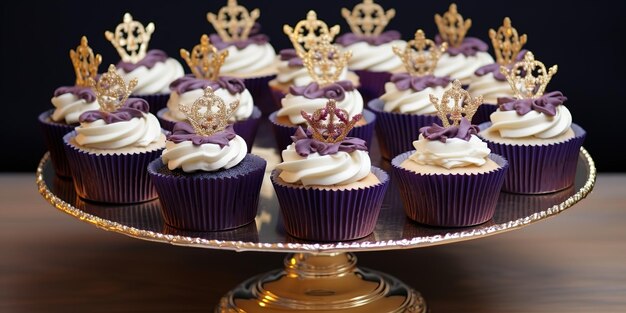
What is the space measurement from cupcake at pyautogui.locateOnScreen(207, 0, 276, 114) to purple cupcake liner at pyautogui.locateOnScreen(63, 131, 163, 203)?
1466 millimetres

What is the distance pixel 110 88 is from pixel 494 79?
1.70 m

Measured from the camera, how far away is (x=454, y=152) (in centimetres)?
472

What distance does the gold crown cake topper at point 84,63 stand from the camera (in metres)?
5.46

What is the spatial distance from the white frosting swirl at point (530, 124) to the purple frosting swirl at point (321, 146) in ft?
2.51

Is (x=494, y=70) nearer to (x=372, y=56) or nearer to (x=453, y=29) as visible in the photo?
(x=453, y=29)

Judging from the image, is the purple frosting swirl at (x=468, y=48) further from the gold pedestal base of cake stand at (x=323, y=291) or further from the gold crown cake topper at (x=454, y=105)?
the gold crown cake topper at (x=454, y=105)

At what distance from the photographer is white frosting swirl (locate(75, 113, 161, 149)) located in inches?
199

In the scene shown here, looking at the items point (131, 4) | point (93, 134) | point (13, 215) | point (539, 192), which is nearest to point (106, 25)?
point (131, 4)

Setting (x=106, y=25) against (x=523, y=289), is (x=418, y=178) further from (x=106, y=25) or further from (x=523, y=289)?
(x=106, y=25)

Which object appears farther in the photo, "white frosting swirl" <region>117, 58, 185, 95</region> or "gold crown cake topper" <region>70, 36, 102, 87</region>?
"white frosting swirl" <region>117, 58, 185, 95</region>

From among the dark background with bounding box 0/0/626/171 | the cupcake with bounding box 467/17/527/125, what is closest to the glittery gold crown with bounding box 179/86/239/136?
the cupcake with bounding box 467/17/527/125

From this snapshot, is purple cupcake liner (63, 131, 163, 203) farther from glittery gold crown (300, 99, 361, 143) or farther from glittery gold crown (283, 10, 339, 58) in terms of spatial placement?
glittery gold crown (283, 10, 339, 58)

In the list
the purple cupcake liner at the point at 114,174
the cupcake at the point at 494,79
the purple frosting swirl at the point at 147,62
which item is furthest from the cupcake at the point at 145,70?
the cupcake at the point at 494,79

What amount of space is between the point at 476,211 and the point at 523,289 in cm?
118
